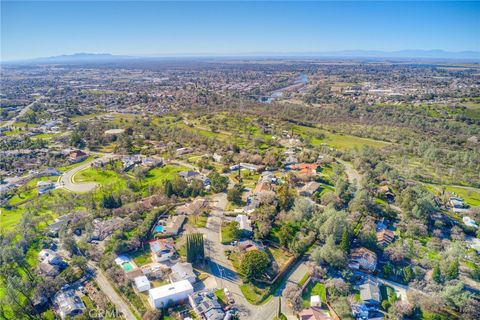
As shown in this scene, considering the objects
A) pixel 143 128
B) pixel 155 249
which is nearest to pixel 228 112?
pixel 143 128

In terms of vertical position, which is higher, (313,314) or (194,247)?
(194,247)

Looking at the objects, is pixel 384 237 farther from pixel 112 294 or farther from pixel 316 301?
pixel 112 294

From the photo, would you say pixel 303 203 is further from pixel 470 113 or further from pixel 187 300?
pixel 470 113

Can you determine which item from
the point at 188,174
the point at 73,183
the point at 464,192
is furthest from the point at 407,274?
the point at 73,183

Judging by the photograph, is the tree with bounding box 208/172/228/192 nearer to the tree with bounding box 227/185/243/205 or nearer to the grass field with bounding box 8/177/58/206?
the tree with bounding box 227/185/243/205

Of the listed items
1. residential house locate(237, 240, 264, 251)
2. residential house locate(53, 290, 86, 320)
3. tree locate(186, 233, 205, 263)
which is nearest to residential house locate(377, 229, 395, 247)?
residential house locate(237, 240, 264, 251)
